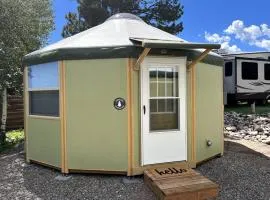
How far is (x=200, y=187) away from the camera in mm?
4367

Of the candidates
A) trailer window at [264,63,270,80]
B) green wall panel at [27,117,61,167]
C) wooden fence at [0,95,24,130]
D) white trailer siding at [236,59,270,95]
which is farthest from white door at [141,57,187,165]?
trailer window at [264,63,270,80]

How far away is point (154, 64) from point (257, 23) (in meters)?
26.7

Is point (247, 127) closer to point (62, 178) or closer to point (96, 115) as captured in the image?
point (96, 115)

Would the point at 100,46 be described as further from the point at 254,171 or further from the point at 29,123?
the point at 254,171

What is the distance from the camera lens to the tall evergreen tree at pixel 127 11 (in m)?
Answer: 19.2

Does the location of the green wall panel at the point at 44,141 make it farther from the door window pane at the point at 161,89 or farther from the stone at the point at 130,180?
the door window pane at the point at 161,89

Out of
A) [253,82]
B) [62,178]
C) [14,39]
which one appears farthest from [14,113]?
[253,82]

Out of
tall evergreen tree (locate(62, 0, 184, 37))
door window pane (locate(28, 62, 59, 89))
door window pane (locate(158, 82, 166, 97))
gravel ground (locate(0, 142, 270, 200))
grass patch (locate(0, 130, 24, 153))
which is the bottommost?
gravel ground (locate(0, 142, 270, 200))

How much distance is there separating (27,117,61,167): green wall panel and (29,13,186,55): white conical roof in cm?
127

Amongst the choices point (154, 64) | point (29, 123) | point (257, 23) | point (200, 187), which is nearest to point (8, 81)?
point (29, 123)

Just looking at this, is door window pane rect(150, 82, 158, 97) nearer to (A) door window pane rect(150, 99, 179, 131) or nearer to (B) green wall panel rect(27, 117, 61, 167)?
(A) door window pane rect(150, 99, 179, 131)

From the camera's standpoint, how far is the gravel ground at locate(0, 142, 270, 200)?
4.70m

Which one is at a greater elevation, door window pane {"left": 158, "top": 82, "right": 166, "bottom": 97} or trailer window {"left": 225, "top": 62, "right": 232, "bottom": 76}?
trailer window {"left": 225, "top": 62, "right": 232, "bottom": 76}

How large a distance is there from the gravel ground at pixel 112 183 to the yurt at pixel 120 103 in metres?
0.27
